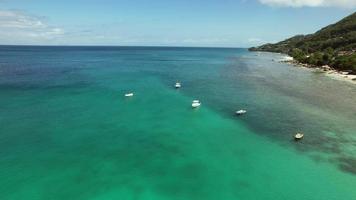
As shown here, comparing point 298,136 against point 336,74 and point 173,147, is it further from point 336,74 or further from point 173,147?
point 336,74

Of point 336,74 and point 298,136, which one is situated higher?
point 336,74

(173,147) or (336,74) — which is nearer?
(173,147)

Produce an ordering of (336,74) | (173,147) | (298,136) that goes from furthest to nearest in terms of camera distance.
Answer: (336,74), (298,136), (173,147)

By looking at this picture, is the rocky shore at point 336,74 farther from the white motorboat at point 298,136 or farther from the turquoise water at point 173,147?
the white motorboat at point 298,136

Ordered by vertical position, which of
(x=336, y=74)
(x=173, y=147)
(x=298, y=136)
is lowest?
(x=173, y=147)

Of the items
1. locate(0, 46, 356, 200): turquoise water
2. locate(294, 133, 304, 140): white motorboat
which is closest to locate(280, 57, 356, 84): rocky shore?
locate(0, 46, 356, 200): turquoise water

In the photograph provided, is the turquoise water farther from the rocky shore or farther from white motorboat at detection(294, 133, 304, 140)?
the rocky shore

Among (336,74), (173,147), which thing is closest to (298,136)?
(173,147)

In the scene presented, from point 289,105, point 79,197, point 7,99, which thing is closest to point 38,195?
point 79,197

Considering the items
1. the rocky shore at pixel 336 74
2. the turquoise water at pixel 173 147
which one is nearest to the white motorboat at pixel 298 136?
the turquoise water at pixel 173 147

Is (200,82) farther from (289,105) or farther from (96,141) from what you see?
(96,141)
